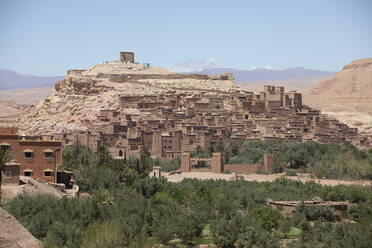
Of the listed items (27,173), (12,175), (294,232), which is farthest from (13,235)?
(294,232)

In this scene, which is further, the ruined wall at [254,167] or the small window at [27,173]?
the ruined wall at [254,167]

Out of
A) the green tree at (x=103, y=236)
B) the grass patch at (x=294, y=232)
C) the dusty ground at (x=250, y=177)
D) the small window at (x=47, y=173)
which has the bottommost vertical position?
the grass patch at (x=294, y=232)

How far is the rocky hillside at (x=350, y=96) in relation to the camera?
88812 mm

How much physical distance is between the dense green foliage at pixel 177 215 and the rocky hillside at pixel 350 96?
37.8m

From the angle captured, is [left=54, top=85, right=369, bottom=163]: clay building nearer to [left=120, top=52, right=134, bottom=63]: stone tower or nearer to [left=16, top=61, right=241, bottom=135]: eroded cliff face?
[left=16, top=61, right=241, bottom=135]: eroded cliff face

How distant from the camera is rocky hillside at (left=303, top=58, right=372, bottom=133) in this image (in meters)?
88.8

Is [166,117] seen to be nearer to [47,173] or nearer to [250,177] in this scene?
[250,177]

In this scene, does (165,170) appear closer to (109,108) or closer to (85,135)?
(85,135)

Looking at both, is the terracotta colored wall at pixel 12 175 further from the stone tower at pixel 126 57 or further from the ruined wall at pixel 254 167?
the stone tower at pixel 126 57

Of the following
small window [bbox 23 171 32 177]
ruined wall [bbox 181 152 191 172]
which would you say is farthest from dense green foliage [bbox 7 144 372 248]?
ruined wall [bbox 181 152 191 172]

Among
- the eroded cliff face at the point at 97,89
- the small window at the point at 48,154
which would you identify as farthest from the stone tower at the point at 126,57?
the small window at the point at 48,154

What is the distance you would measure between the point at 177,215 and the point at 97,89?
42609 mm

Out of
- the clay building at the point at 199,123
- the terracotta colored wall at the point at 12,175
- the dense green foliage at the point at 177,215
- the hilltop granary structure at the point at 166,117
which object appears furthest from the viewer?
the hilltop granary structure at the point at 166,117

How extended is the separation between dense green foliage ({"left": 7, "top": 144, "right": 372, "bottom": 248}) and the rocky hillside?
37.8m
